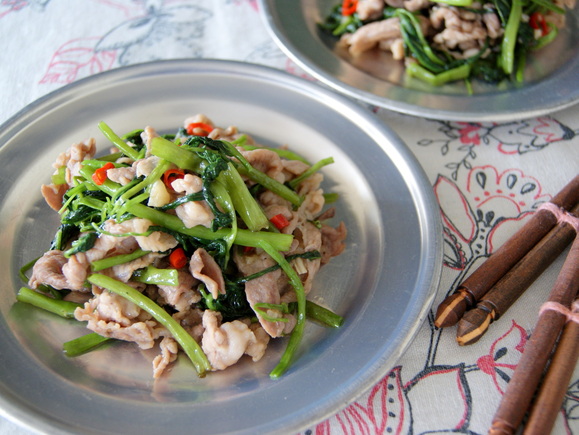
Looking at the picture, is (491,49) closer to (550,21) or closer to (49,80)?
(550,21)

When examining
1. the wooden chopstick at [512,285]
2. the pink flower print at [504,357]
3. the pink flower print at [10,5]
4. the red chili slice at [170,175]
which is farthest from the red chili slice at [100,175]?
the pink flower print at [10,5]

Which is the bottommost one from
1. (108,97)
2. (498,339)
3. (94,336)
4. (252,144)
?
(498,339)

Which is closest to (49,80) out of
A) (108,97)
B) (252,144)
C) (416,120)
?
(108,97)

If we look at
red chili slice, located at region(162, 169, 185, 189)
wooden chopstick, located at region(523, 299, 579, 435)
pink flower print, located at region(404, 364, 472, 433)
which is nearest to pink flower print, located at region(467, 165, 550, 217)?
wooden chopstick, located at region(523, 299, 579, 435)

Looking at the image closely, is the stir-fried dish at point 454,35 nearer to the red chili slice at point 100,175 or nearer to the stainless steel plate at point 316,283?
the stainless steel plate at point 316,283

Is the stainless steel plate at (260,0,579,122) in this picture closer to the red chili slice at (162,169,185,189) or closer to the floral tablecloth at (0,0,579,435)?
the floral tablecloth at (0,0,579,435)

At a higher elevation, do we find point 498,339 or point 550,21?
point 550,21
